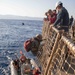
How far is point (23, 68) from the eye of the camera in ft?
41.1

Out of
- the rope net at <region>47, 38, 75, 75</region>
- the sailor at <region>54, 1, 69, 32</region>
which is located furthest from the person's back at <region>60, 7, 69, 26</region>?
the rope net at <region>47, 38, 75, 75</region>

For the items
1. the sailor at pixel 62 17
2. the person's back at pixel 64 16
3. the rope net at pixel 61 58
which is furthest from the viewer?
the person's back at pixel 64 16

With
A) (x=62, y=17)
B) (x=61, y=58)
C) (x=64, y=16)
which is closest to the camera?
(x=61, y=58)

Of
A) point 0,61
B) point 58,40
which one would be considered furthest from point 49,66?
point 0,61

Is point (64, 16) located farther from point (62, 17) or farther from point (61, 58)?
point (61, 58)

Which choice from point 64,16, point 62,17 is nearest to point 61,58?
point 62,17

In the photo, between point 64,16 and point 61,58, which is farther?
point 64,16

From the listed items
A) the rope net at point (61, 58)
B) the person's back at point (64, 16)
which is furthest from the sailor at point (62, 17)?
the rope net at point (61, 58)

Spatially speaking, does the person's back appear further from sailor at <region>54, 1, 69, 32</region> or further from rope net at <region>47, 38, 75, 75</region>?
rope net at <region>47, 38, 75, 75</region>

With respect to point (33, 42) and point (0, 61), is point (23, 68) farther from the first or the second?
point (0, 61)

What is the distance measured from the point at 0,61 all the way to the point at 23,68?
10.3m

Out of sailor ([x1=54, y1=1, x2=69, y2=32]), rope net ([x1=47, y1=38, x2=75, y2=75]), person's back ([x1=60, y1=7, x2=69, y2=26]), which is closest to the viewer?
rope net ([x1=47, y1=38, x2=75, y2=75])

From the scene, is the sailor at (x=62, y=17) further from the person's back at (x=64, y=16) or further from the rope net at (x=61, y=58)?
the rope net at (x=61, y=58)

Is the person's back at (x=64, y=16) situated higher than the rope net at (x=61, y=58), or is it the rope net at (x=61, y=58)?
the person's back at (x=64, y=16)
